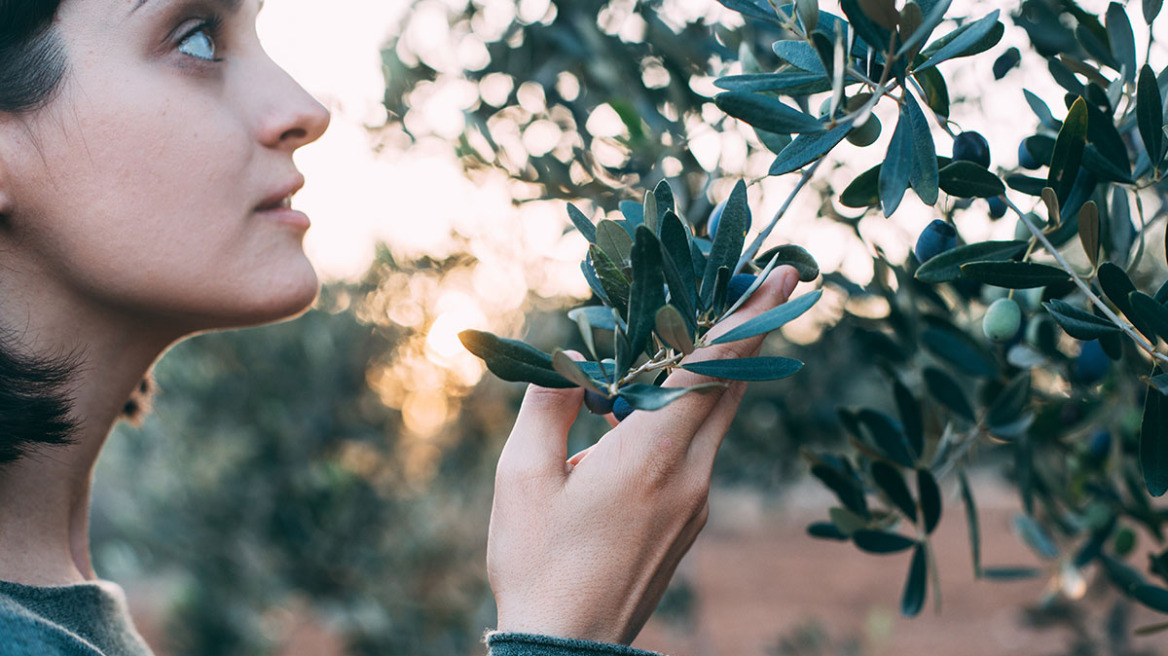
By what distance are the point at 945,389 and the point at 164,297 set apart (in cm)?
109

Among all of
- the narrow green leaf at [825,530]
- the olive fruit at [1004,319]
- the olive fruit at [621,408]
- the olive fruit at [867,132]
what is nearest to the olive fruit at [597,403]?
the olive fruit at [621,408]

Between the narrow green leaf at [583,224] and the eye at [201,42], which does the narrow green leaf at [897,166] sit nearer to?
the narrow green leaf at [583,224]

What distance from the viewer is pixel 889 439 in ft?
3.85

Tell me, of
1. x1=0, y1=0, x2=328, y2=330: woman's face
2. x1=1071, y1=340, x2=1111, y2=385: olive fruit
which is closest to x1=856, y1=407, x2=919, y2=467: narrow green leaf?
x1=1071, y1=340, x2=1111, y2=385: olive fruit

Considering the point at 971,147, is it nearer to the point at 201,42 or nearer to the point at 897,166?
the point at 897,166

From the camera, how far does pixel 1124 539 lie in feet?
5.59

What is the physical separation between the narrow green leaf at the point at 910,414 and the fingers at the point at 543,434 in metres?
0.51

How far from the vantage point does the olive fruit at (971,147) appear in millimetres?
814

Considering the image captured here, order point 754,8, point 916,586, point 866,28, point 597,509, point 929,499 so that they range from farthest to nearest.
→ point 916,586, point 929,499, point 597,509, point 754,8, point 866,28

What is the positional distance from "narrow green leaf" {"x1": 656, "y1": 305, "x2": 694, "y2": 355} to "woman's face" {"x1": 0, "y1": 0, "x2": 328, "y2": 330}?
720 millimetres

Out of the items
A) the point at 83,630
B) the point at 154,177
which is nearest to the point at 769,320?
the point at 154,177

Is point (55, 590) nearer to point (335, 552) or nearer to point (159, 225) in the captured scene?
point (159, 225)

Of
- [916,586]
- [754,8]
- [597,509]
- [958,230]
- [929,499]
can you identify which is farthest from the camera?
[916,586]

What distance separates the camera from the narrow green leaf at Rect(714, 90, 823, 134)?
0.70 meters
